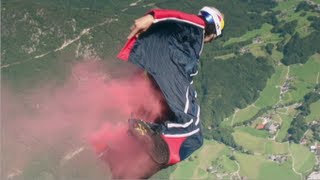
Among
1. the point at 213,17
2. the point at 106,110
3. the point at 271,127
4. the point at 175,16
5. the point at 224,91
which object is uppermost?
the point at 175,16

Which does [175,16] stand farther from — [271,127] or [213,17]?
[271,127]

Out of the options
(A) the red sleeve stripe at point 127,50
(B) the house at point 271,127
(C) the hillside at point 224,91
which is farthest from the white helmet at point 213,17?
(B) the house at point 271,127

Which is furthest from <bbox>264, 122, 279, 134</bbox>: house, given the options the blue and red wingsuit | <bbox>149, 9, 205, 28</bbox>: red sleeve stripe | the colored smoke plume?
<bbox>149, 9, 205, 28</bbox>: red sleeve stripe

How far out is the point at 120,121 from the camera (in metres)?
9.90

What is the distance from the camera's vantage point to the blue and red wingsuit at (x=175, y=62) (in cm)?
899

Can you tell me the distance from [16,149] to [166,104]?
130791 mm

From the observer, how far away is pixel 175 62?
936 centimetres

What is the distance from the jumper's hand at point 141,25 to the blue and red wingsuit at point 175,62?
0.35m

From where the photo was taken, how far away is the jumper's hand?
812cm

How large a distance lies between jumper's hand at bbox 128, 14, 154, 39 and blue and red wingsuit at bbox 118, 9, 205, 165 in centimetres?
35

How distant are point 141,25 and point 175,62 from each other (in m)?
1.42

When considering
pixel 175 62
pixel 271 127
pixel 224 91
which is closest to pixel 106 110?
pixel 175 62

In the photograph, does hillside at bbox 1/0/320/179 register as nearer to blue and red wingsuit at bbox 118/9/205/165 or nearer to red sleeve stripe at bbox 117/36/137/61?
blue and red wingsuit at bbox 118/9/205/165

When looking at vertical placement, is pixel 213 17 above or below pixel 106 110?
above
